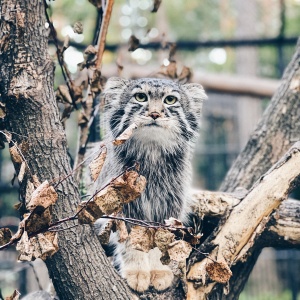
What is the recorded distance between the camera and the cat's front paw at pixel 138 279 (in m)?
2.63

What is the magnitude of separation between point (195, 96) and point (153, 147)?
504 millimetres

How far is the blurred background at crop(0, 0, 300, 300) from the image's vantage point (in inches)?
222

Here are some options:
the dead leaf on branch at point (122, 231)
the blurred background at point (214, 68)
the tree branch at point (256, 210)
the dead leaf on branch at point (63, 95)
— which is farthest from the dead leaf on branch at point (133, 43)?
the dead leaf on branch at point (122, 231)

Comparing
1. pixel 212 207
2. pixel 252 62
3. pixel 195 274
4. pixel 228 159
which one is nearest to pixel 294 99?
pixel 212 207

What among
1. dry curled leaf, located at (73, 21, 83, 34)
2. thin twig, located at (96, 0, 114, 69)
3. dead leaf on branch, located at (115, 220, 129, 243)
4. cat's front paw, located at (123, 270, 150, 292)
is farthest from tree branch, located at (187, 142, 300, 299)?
dry curled leaf, located at (73, 21, 83, 34)

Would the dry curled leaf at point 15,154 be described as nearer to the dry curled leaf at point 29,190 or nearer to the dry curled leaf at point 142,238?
the dry curled leaf at point 29,190

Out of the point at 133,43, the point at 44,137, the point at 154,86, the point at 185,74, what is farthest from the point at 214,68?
the point at 44,137

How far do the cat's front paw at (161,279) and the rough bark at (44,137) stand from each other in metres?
0.36

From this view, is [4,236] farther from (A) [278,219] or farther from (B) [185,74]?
(B) [185,74]

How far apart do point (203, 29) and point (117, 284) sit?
15497 millimetres

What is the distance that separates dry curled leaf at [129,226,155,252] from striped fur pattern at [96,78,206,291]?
621mm

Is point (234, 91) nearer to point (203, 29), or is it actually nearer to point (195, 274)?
point (195, 274)

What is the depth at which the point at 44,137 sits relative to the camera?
228 centimetres

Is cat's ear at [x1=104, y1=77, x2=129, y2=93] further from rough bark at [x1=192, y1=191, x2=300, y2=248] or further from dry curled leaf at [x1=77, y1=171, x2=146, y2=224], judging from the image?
dry curled leaf at [x1=77, y1=171, x2=146, y2=224]
